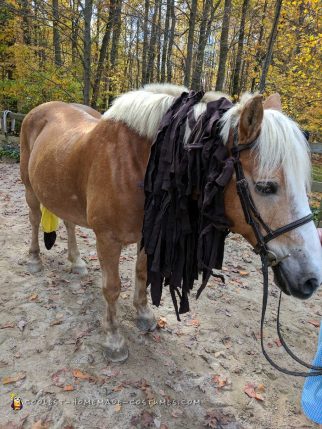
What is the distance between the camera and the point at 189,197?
6.43ft

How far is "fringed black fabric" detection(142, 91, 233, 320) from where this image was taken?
5.68ft

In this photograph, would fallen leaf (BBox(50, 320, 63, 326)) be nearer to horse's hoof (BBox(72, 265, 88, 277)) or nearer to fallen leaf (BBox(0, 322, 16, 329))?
fallen leaf (BBox(0, 322, 16, 329))

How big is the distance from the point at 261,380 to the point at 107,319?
1.36 meters

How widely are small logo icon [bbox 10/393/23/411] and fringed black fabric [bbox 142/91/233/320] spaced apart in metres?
1.25

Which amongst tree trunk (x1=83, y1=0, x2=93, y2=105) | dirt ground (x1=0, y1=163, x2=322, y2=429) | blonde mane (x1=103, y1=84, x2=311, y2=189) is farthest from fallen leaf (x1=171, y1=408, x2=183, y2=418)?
tree trunk (x1=83, y1=0, x2=93, y2=105)

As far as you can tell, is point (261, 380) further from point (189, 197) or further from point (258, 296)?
point (189, 197)

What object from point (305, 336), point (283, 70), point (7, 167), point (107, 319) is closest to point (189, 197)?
point (107, 319)

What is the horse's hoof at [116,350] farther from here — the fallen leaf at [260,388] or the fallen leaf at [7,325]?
the fallen leaf at [260,388]

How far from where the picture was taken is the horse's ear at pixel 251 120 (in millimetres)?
1481

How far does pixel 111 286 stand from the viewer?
266cm

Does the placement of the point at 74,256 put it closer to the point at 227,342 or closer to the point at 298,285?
the point at 227,342

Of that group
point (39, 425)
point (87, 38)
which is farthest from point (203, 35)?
point (39, 425)

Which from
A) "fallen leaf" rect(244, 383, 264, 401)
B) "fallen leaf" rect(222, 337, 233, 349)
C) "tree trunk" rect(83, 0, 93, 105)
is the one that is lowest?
"fallen leaf" rect(222, 337, 233, 349)

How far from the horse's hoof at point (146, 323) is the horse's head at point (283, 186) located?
174 cm
